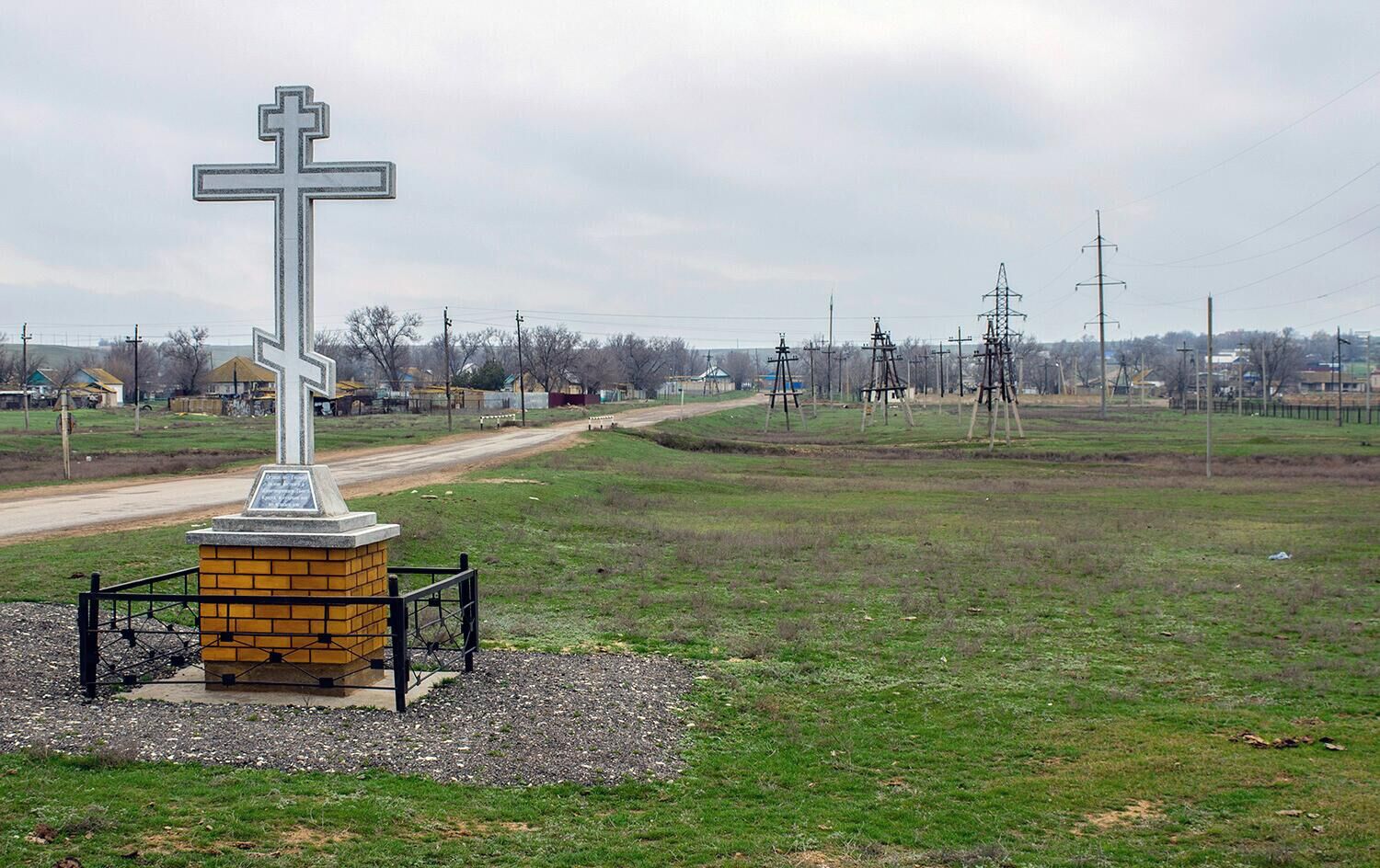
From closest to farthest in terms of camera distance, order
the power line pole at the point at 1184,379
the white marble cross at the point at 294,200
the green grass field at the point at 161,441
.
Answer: the white marble cross at the point at 294,200 < the green grass field at the point at 161,441 < the power line pole at the point at 1184,379

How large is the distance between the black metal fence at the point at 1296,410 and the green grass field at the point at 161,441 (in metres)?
57.7

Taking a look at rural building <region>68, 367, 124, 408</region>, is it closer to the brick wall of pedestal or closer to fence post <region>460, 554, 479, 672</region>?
fence post <region>460, 554, 479, 672</region>

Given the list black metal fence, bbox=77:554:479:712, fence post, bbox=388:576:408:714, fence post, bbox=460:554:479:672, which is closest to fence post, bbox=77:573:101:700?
black metal fence, bbox=77:554:479:712

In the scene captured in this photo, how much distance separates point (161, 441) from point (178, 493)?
2539 cm

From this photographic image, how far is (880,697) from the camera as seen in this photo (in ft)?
35.3

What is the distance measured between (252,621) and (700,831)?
12.8 ft

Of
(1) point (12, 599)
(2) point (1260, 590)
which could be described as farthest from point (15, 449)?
(2) point (1260, 590)

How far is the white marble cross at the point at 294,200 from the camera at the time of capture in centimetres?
920

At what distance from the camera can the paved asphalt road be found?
2095cm

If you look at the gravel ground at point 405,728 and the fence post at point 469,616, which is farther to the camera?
the fence post at point 469,616

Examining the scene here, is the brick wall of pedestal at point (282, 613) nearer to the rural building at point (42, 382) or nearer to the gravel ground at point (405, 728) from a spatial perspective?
the gravel ground at point (405, 728)

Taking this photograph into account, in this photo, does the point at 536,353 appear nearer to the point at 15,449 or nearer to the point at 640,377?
the point at 640,377

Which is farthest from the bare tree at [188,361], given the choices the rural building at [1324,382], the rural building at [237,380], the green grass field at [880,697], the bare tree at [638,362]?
the rural building at [1324,382]

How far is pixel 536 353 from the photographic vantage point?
144500mm
